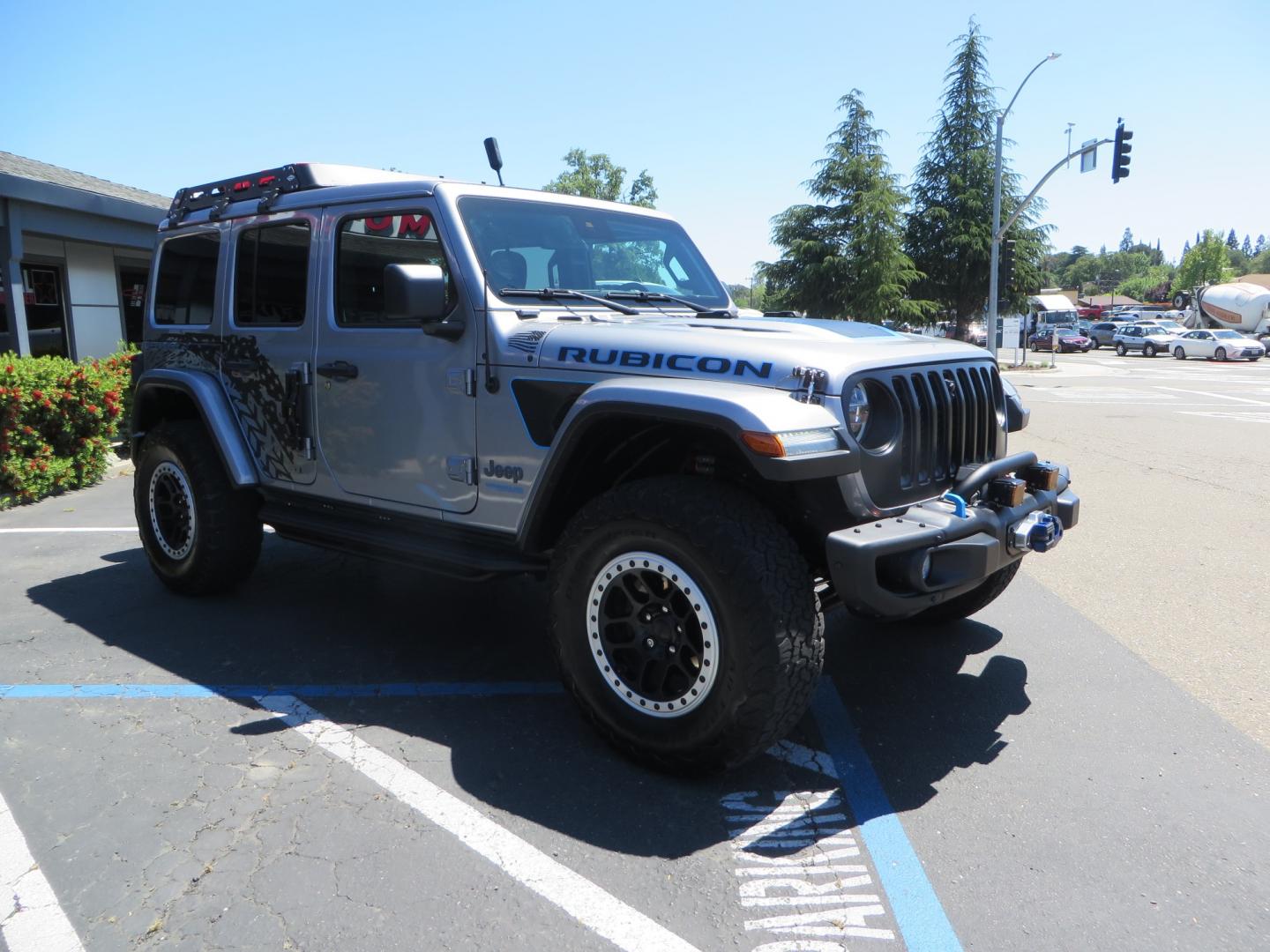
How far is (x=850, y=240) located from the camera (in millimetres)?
27188

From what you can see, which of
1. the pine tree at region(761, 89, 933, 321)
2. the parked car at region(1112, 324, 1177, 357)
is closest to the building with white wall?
the pine tree at region(761, 89, 933, 321)

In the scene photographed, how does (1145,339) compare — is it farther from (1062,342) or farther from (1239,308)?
(1239,308)

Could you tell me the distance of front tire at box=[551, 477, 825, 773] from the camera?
115 inches

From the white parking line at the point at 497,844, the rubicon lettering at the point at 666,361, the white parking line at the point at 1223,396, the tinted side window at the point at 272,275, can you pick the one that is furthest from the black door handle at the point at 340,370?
the white parking line at the point at 1223,396

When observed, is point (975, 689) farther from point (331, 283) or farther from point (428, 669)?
point (331, 283)

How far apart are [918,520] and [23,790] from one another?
3.14m

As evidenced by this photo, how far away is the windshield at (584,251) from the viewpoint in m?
3.89

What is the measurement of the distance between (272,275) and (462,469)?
166cm

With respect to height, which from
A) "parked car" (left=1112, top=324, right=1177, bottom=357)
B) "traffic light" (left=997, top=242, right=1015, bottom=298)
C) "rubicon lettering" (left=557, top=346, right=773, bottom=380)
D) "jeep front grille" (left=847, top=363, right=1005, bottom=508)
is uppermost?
"traffic light" (left=997, top=242, right=1015, bottom=298)

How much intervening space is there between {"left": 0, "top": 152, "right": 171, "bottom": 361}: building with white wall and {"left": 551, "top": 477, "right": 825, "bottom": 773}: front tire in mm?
11031

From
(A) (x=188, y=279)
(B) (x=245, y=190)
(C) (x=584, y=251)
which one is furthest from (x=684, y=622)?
(A) (x=188, y=279)

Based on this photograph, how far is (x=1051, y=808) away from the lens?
302cm

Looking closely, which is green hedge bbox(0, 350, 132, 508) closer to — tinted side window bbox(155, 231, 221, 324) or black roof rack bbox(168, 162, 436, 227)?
tinted side window bbox(155, 231, 221, 324)

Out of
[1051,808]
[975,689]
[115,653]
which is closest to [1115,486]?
[975,689]
